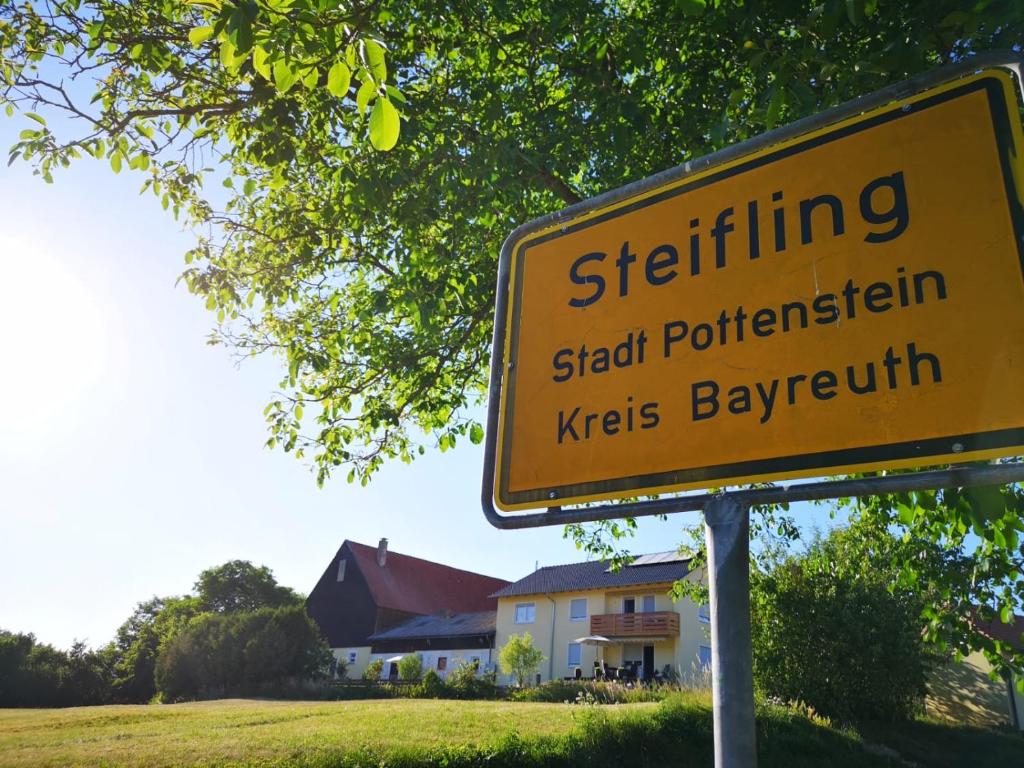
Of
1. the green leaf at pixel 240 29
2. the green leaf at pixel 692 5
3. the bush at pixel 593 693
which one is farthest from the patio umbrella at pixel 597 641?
the green leaf at pixel 240 29

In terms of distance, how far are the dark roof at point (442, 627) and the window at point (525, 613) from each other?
5.60 feet

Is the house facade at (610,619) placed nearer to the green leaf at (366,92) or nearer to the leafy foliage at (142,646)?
the leafy foliage at (142,646)

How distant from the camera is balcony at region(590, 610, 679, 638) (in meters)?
35.4

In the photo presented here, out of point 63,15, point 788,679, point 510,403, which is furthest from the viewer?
point 788,679

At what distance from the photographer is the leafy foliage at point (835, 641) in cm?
1947

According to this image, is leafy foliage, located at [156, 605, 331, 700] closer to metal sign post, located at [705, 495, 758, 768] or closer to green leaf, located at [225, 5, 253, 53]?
green leaf, located at [225, 5, 253, 53]

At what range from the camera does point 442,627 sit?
145 ft

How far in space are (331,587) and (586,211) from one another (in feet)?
172

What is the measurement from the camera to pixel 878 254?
1209mm

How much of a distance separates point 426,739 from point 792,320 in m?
10.9

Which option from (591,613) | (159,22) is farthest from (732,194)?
(591,613)

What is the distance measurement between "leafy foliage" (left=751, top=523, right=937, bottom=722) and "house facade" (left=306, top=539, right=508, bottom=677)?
3238cm

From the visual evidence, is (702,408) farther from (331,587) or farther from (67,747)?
(331,587)

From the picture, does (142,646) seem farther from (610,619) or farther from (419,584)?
(610,619)
